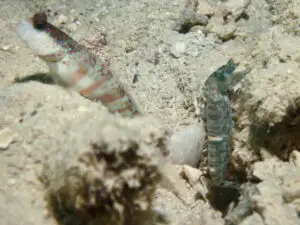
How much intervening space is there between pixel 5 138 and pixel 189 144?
1.63 m

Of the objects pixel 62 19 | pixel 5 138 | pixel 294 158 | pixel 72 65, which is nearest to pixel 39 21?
pixel 72 65

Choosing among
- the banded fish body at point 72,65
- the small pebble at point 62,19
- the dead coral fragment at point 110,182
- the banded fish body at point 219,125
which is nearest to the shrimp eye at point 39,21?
the banded fish body at point 72,65

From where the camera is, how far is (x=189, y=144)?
8.35 feet

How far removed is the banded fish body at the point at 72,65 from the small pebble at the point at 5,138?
774 millimetres

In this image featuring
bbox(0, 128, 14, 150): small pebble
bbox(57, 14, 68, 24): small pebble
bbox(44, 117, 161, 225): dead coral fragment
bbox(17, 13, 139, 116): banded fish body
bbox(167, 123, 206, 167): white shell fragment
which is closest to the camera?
bbox(44, 117, 161, 225): dead coral fragment

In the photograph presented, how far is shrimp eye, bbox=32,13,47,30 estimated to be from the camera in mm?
2238

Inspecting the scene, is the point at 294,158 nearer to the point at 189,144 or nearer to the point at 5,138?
the point at 189,144

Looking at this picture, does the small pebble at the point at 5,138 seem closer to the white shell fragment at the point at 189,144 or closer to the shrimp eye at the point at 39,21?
the shrimp eye at the point at 39,21

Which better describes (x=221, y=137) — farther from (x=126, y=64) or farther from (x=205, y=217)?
(x=126, y=64)

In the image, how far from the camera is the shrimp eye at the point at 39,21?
2.24m

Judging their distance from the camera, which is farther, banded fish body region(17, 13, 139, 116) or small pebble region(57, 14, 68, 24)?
small pebble region(57, 14, 68, 24)

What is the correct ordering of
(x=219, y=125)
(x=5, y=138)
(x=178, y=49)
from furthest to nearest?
1. (x=178, y=49)
2. (x=219, y=125)
3. (x=5, y=138)

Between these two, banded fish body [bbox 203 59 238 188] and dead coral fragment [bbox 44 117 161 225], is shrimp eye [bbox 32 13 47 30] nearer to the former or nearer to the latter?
dead coral fragment [bbox 44 117 161 225]

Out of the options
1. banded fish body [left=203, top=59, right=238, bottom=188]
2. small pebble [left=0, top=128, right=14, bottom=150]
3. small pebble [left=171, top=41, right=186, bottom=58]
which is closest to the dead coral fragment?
small pebble [left=0, top=128, right=14, bottom=150]
